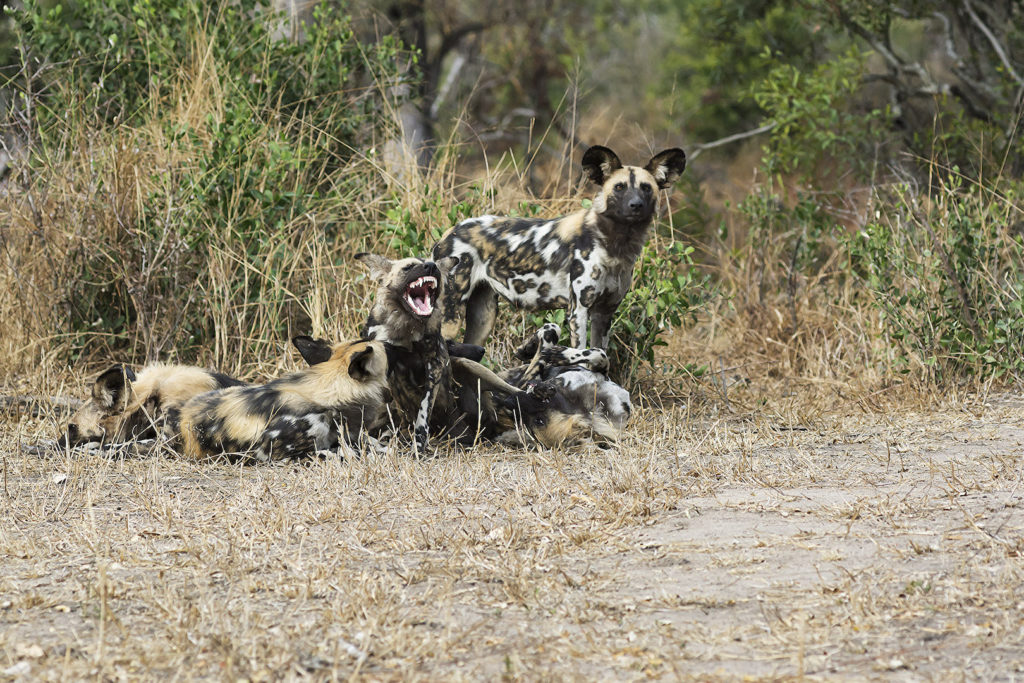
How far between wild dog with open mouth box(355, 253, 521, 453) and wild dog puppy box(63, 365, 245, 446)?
892 mm

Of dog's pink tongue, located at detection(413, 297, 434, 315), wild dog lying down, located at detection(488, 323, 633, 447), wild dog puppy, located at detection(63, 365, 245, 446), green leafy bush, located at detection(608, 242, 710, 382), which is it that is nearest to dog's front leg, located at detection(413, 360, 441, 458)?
dog's pink tongue, located at detection(413, 297, 434, 315)

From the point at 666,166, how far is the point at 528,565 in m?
2.95

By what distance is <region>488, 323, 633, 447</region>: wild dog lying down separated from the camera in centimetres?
538

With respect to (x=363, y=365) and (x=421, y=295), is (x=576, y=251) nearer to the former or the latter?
(x=421, y=295)

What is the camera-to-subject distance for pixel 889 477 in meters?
4.45

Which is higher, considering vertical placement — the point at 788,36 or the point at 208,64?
the point at 788,36

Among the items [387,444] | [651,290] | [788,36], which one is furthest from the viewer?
[788,36]

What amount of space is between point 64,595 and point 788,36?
12.1 metres

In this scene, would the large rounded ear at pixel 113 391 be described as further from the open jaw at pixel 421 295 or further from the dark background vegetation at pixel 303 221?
the dark background vegetation at pixel 303 221

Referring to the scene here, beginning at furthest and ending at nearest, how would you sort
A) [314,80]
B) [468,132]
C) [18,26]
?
[468,132]
[314,80]
[18,26]

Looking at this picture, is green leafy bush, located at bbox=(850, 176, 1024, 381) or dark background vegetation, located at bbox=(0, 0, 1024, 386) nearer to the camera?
green leafy bush, located at bbox=(850, 176, 1024, 381)

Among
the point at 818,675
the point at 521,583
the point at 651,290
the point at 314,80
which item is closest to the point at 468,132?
the point at 314,80

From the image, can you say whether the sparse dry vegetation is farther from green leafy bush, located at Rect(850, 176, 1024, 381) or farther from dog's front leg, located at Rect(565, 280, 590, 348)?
dog's front leg, located at Rect(565, 280, 590, 348)

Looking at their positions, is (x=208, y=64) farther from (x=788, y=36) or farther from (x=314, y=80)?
(x=788, y=36)
